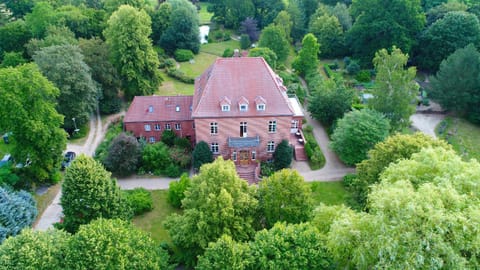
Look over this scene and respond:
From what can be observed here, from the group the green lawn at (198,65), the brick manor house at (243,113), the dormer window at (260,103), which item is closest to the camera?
the dormer window at (260,103)

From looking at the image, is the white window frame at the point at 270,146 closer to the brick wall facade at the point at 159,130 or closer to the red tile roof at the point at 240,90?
the red tile roof at the point at 240,90

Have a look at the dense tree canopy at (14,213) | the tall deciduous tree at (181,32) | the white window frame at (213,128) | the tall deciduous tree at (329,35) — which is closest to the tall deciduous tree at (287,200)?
the white window frame at (213,128)

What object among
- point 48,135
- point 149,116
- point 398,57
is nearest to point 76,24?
point 149,116

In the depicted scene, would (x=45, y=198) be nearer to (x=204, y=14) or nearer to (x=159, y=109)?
(x=159, y=109)

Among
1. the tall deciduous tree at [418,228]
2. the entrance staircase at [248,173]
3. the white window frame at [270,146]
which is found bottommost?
the entrance staircase at [248,173]

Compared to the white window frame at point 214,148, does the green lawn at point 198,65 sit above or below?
above

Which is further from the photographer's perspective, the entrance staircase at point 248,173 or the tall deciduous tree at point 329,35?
the tall deciduous tree at point 329,35

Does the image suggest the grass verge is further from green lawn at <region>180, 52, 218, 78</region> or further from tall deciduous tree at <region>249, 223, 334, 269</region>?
green lawn at <region>180, 52, 218, 78</region>
